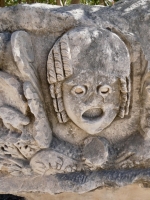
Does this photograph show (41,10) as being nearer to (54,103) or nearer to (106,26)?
(106,26)

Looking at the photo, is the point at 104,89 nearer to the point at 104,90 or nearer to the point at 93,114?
the point at 104,90

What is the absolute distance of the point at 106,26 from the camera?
4.14 feet

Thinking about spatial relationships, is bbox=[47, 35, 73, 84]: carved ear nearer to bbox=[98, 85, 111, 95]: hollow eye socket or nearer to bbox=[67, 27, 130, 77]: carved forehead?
bbox=[67, 27, 130, 77]: carved forehead

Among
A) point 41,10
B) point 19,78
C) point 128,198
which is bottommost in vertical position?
point 128,198

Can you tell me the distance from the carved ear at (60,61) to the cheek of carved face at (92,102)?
0.05 m

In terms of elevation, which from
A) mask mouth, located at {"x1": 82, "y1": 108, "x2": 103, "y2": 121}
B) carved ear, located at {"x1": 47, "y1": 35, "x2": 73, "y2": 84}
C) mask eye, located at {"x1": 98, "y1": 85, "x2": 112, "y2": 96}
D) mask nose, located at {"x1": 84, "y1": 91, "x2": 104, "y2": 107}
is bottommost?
mask mouth, located at {"x1": 82, "y1": 108, "x2": 103, "y2": 121}

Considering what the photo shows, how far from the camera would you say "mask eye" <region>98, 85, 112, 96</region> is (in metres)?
1.26

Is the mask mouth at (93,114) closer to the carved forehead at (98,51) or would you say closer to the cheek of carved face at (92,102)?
the cheek of carved face at (92,102)

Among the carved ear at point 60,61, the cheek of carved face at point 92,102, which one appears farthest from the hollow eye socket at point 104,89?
the carved ear at point 60,61

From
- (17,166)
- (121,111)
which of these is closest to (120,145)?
(121,111)

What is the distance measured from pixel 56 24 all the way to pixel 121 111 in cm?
50

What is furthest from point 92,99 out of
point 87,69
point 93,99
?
A: point 87,69

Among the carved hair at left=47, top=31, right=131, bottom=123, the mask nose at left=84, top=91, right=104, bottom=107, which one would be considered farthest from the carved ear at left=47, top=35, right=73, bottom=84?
the mask nose at left=84, top=91, right=104, bottom=107

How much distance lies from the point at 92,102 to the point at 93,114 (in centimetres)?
9
